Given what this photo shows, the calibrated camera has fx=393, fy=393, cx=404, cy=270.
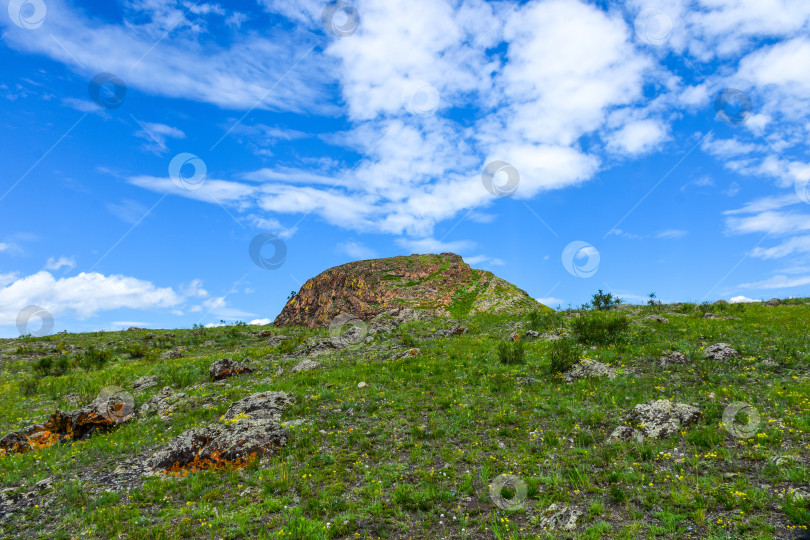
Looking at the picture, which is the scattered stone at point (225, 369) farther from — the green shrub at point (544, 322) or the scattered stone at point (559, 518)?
the green shrub at point (544, 322)

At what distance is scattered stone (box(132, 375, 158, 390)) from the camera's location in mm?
21859

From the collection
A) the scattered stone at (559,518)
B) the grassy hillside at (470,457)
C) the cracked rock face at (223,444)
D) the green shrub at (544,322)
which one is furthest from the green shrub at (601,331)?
the cracked rock face at (223,444)

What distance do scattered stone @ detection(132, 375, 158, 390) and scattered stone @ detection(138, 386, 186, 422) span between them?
3.44m

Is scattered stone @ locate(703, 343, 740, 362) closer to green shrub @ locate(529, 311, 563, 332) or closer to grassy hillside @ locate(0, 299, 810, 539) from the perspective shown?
grassy hillside @ locate(0, 299, 810, 539)

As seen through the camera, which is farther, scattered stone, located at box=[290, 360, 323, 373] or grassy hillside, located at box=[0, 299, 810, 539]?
scattered stone, located at box=[290, 360, 323, 373]

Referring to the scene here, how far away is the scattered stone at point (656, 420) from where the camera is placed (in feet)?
37.7

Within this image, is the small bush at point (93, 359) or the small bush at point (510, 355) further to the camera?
the small bush at point (93, 359)

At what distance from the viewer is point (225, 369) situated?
2238cm

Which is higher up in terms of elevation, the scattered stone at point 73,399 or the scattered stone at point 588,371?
the scattered stone at point 73,399

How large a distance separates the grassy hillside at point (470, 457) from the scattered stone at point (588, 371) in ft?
1.87

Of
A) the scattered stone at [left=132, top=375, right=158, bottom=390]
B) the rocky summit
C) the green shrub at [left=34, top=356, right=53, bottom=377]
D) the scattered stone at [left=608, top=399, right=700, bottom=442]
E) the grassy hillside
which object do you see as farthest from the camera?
the rocky summit

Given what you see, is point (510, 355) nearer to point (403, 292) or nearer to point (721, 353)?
point (721, 353)

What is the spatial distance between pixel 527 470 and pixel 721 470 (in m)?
4.57

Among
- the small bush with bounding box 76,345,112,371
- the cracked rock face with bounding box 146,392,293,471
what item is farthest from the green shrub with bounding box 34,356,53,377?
the cracked rock face with bounding box 146,392,293,471
